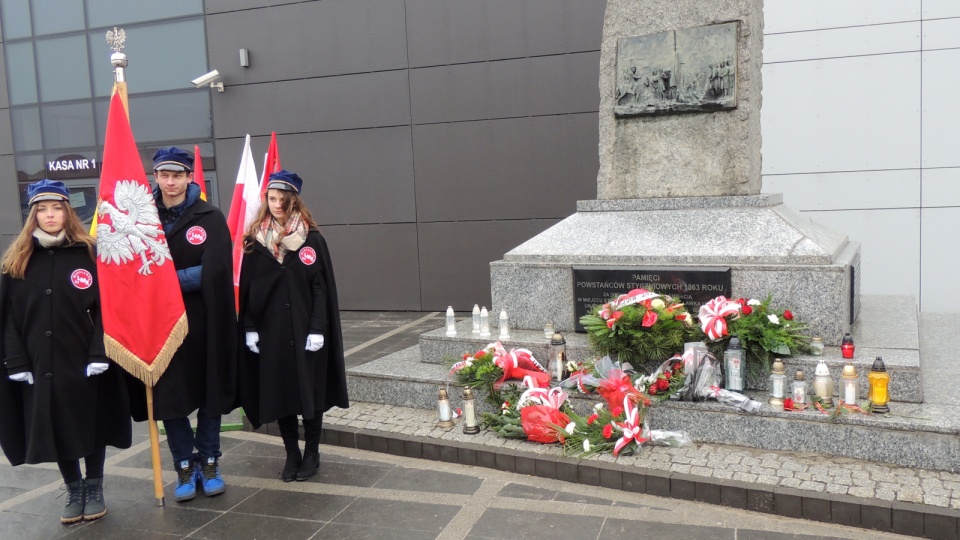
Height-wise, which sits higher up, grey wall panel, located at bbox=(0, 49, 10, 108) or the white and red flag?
grey wall panel, located at bbox=(0, 49, 10, 108)

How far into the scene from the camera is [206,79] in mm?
11914

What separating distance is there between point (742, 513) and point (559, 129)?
777 cm

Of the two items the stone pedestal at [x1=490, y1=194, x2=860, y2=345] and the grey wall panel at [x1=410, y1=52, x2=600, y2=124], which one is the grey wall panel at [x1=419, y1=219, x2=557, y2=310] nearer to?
the grey wall panel at [x1=410, y1=52, x2=600, y2=124]

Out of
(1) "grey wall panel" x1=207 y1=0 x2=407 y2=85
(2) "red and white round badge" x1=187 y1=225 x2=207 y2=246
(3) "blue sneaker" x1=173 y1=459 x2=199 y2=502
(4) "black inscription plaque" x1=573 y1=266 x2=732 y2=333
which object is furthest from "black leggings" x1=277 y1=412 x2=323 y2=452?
(1) "grey wall panel" x1=207 y1=0 x2=407 y2=85

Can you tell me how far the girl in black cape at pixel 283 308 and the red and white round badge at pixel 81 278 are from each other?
0.83 metres

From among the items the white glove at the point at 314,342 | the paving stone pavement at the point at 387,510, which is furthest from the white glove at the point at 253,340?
the paving stone pavement at the point at 387,510

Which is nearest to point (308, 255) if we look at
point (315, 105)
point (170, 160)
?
point (170, 160)

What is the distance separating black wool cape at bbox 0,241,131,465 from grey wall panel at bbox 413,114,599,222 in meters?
7.70

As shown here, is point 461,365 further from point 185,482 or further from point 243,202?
point 243,202

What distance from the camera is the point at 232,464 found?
515 cm

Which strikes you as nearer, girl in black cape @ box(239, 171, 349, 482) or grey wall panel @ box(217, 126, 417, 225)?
girl in black cape @ box(239, 171, 349, 482)

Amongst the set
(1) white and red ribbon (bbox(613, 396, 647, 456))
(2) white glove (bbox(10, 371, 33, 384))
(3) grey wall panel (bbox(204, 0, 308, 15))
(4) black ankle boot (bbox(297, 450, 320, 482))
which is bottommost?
(4) black ankle boot (bbox(297, 450, 320, 482))

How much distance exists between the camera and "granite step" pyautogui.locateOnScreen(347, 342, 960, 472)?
4.11 m

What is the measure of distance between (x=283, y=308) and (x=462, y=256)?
285 inches
